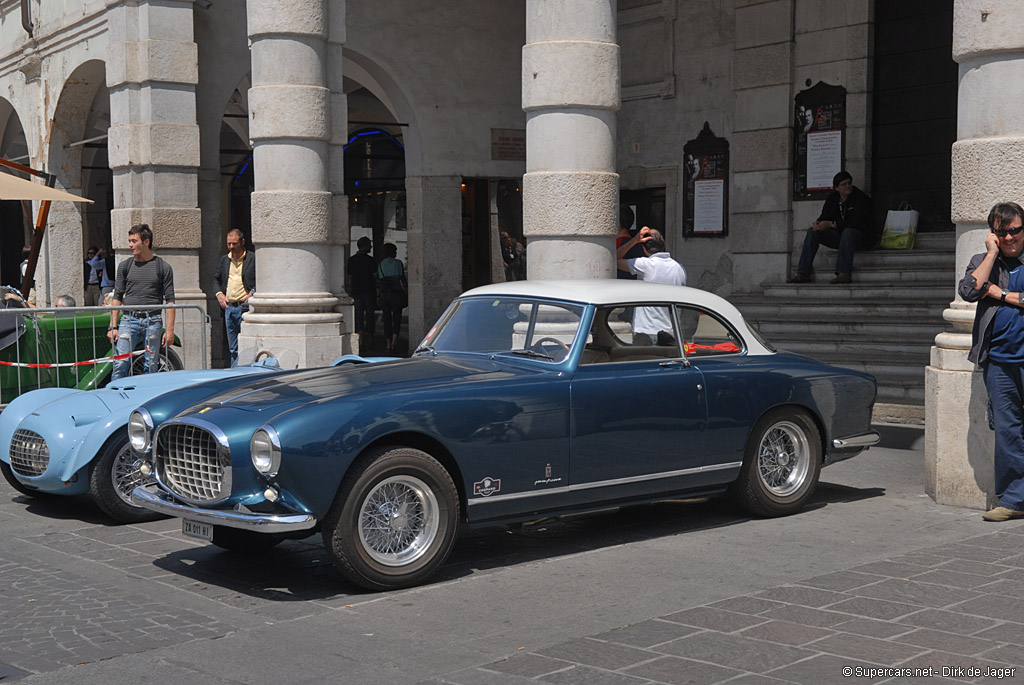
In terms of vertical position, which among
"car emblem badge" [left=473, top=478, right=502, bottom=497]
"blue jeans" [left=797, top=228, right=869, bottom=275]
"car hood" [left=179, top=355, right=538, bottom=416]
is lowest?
"car emblem badge" [left=473, top=478, right=502, bottom=497]

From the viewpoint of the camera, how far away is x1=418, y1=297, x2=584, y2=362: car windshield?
6.70 meters

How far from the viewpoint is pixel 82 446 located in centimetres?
744

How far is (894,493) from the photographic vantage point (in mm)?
8125

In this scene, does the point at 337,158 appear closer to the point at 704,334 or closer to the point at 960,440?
the point at 704,334

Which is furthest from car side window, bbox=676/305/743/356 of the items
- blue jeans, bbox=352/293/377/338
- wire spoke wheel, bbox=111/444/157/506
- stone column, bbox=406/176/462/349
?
blue jeans, bbox=352/293/377/338

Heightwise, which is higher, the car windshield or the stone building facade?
the stone building facade

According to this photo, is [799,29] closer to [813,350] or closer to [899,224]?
[899,224]

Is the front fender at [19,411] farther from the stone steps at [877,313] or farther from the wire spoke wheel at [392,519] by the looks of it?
the stone steps at [877,313]

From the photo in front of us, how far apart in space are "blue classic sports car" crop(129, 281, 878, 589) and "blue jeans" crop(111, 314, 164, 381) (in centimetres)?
448

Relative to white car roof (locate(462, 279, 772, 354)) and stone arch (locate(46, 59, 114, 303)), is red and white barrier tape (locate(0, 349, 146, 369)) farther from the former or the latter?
stone arch (locate(46, 59, 114, 303))

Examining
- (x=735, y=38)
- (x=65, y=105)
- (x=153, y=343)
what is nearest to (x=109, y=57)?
(x=65, y=105)

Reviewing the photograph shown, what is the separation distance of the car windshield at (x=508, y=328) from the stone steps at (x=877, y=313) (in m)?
5.65

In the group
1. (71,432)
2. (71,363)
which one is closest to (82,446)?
(71,432)

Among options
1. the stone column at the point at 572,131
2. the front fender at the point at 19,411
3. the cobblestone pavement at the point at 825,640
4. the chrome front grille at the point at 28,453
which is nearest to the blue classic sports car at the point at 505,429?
the cobblestone pavement at the point at 825,640
